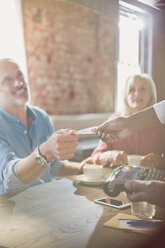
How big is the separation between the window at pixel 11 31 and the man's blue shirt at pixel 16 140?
3.01 feet

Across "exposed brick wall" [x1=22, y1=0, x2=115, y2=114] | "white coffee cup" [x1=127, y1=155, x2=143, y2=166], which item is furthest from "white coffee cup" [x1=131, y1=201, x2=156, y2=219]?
"exposed brick wall" [x1=22, y1=0, x2=115, y2=114]

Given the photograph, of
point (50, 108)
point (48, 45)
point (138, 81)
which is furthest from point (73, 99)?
point (138, 81)

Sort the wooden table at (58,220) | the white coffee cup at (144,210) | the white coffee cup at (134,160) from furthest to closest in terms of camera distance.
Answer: the white coffee cup at (134,160) → the white coffee cup at (144,210) → the wooden table at (58,220)

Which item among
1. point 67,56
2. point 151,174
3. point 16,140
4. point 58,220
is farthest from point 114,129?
point 67,56

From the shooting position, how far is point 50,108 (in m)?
2.81

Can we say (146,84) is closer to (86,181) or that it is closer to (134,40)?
(134,40)

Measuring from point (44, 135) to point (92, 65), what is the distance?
2.15 meters

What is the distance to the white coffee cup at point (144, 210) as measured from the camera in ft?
2.27

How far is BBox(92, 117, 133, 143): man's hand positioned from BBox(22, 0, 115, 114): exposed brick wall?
1.59 metres

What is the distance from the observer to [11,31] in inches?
86.3

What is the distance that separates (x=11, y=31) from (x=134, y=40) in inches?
62.9

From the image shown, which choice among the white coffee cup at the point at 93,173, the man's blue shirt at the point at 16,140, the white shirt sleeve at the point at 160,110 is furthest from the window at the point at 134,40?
the man's blue shirt at the point at 16,140

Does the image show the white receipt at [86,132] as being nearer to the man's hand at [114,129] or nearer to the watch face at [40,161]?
the man's hand at [114,129]

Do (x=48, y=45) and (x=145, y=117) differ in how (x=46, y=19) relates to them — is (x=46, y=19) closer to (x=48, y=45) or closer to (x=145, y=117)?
(x=48, y=45)
